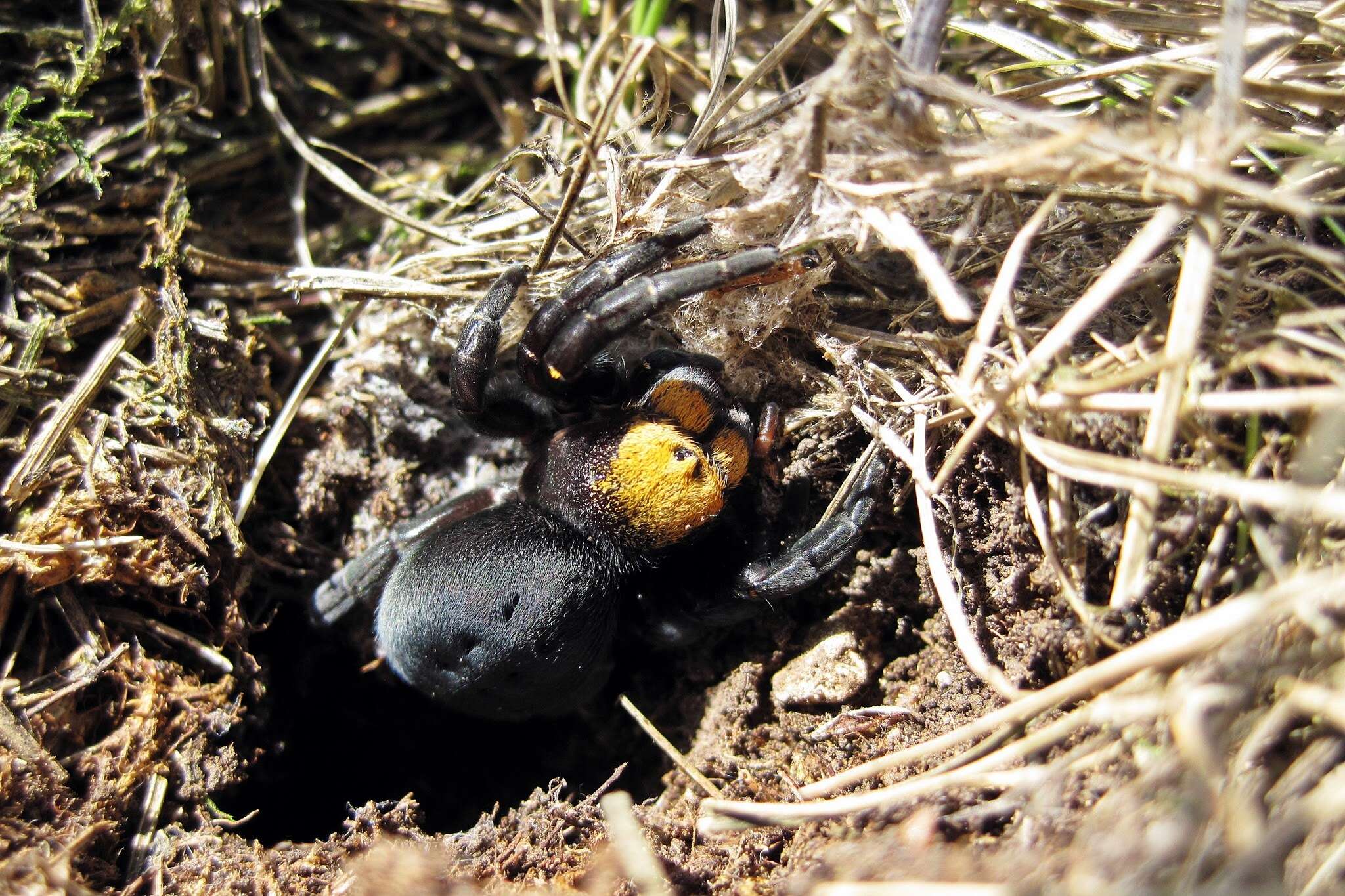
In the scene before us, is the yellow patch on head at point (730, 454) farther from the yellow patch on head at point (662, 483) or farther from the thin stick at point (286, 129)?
the thin stick at point (286, 129)

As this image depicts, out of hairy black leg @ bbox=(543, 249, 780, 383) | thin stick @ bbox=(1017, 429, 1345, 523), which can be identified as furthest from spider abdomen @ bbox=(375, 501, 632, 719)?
thin stick @ bbox=(1017, 429, 1345, 523)

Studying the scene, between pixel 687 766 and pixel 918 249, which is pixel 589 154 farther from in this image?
pixel 687 766

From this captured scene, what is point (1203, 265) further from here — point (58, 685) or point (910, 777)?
point (58, 685)

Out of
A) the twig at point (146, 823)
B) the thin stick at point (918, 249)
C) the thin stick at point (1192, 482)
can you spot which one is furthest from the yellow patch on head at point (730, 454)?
the twig at point (146, 823)

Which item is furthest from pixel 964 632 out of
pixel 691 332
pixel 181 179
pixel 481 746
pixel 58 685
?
pixel 181 179

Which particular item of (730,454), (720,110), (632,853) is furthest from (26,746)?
(720,110)

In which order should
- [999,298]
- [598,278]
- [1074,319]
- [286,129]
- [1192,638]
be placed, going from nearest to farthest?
1. [1192,638]
2. [1074,319]
3. [999,298]
4. [598,278]
5. [286,129]

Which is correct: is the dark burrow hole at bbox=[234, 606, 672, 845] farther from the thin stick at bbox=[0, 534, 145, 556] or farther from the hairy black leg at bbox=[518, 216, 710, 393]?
the hairy black leg at bbox=[518, 216, 710, 393]
